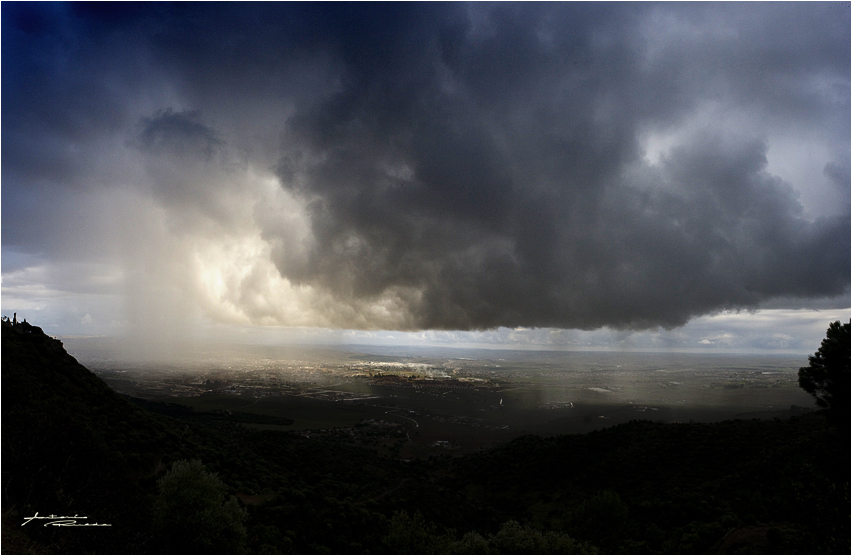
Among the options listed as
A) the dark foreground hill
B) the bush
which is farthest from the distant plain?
the bush

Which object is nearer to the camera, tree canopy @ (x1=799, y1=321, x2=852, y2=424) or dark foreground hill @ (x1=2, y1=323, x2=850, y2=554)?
dark foreground hill @ (x1=2, y1=323, x2=850, y2=554)

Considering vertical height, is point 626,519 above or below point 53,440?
below

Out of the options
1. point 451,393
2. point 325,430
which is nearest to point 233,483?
point 325,430

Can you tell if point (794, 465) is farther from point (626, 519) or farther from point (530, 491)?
point (530, 491)
